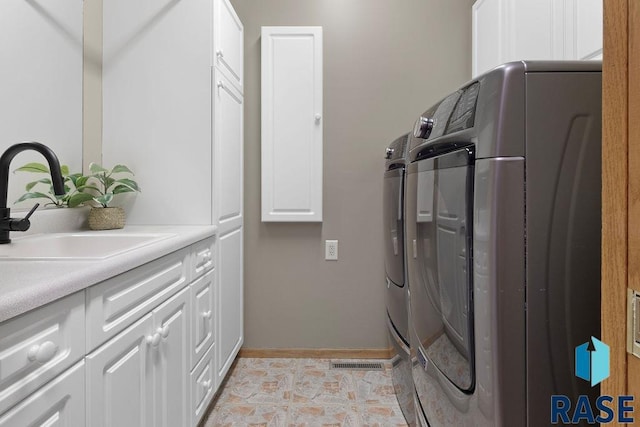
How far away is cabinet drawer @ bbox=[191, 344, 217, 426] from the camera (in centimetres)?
160

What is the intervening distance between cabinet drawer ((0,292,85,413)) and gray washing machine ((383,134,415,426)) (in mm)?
1291

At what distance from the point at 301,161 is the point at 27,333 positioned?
6.34ft

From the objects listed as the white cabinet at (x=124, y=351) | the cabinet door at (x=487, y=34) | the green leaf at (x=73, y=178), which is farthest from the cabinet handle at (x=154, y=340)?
the cabinet door at (x=487, y=34)

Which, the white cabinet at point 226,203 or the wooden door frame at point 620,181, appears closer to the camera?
the wooden door frame at point 620,181

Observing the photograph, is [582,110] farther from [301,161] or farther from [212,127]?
[301,161]

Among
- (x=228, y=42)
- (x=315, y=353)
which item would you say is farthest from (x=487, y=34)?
(x=315, y=353)

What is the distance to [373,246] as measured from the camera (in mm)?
2584

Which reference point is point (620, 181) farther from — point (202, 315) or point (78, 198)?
point (78, 198)

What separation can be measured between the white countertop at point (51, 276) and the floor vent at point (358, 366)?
1.59 m

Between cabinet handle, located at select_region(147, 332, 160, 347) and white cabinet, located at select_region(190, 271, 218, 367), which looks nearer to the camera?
cabinet handle, located at select_region(147, 332, 160, 347)

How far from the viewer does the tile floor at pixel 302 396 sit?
1895mm

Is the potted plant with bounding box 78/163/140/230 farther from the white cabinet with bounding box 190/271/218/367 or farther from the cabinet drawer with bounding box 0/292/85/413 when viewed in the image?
the cabinet drawer with bounding box 0/292/85/413

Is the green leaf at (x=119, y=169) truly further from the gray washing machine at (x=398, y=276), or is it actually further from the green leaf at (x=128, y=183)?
the gray washing machine at (x=398, y=276)

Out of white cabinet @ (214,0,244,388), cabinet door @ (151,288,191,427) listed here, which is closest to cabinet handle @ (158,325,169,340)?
cabinet door @ (151,288,191,427)
